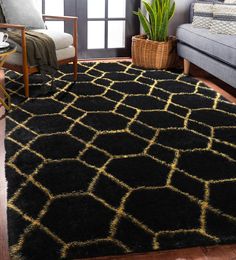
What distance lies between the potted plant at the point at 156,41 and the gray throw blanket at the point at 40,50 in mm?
1165

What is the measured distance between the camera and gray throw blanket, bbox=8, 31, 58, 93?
3.35 meters

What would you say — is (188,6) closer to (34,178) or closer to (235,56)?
(235,56)

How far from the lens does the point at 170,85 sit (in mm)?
3902

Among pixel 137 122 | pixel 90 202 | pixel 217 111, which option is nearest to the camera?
pixel 90 202

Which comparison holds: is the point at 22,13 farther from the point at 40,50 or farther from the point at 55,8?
the point at 55,8

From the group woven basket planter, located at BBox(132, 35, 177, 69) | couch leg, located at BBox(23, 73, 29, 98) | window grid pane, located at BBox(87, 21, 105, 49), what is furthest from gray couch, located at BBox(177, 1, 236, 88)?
couch leg, located at BBox(23, 73, 29, 98)

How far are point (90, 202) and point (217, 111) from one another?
63.3 inches

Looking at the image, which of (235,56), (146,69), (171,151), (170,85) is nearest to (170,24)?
(146,69)

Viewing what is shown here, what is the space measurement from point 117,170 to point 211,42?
180cm

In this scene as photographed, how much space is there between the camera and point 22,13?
375cm

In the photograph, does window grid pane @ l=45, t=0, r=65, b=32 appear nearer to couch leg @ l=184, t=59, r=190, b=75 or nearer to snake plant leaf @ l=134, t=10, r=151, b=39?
snake plant leaf @ l=134, t=10, r=151, b=39

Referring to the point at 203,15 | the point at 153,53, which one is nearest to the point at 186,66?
the point at 153,53

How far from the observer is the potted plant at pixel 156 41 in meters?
4.24

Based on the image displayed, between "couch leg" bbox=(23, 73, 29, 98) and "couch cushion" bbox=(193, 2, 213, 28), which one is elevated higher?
"couch cushion" bbox=(193, 2, 213, 28)
